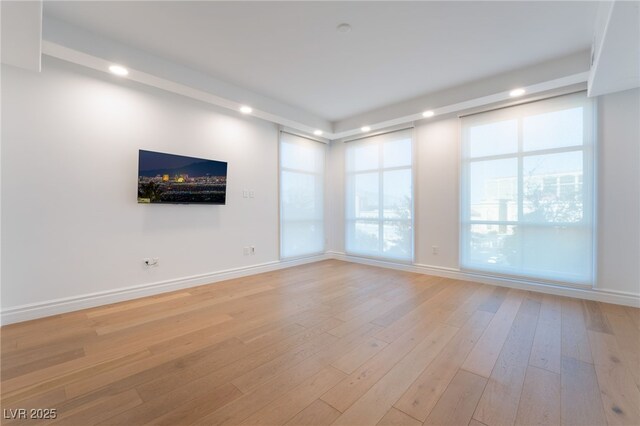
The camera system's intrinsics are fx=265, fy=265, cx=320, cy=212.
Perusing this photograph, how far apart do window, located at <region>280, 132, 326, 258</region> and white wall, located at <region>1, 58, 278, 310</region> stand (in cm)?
109

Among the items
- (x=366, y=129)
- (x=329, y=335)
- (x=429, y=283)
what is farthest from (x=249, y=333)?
(x=366, y=129)

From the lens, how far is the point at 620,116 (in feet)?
9.79

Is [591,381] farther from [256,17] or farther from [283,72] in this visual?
[283,72]

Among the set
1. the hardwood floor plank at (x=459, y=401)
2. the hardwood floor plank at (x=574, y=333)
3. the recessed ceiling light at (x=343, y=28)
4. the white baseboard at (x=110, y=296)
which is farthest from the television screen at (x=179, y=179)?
the hardwood floor plank at (x=574, y=333)

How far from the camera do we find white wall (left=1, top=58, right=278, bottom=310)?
253cm

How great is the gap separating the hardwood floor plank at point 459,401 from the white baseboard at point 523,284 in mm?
2522

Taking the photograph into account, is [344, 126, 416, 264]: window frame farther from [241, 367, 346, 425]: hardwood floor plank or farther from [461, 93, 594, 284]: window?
[241, 367, 346, 425]: hardwood floor plank

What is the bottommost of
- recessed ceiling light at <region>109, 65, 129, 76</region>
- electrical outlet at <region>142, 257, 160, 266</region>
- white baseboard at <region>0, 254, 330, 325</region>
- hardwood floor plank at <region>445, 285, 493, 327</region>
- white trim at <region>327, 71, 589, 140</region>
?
hardwood floor plank at <region>445, 285, 493, 327</region>

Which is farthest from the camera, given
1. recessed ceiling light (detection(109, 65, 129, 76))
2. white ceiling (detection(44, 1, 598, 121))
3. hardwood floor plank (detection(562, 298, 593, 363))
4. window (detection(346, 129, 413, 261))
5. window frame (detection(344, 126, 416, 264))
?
window (detection(346, 129, 413, 261))

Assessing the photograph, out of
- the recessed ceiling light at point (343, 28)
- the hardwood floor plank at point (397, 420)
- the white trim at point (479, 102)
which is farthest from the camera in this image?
the white trim at point (479, 102)

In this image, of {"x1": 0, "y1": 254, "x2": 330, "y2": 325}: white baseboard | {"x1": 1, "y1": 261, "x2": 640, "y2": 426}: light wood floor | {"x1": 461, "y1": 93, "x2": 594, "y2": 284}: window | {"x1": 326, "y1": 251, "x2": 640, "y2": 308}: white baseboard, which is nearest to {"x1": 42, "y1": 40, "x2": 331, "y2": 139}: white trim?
{"x1": 0, "y1": 254, "x2": 330, "y2": 325}: white baseboard

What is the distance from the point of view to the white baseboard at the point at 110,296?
2.53 metres

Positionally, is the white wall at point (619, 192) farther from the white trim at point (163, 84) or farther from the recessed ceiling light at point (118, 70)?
the recessed ceiling light at point (118, 70)

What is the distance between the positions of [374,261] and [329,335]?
10.0ft
